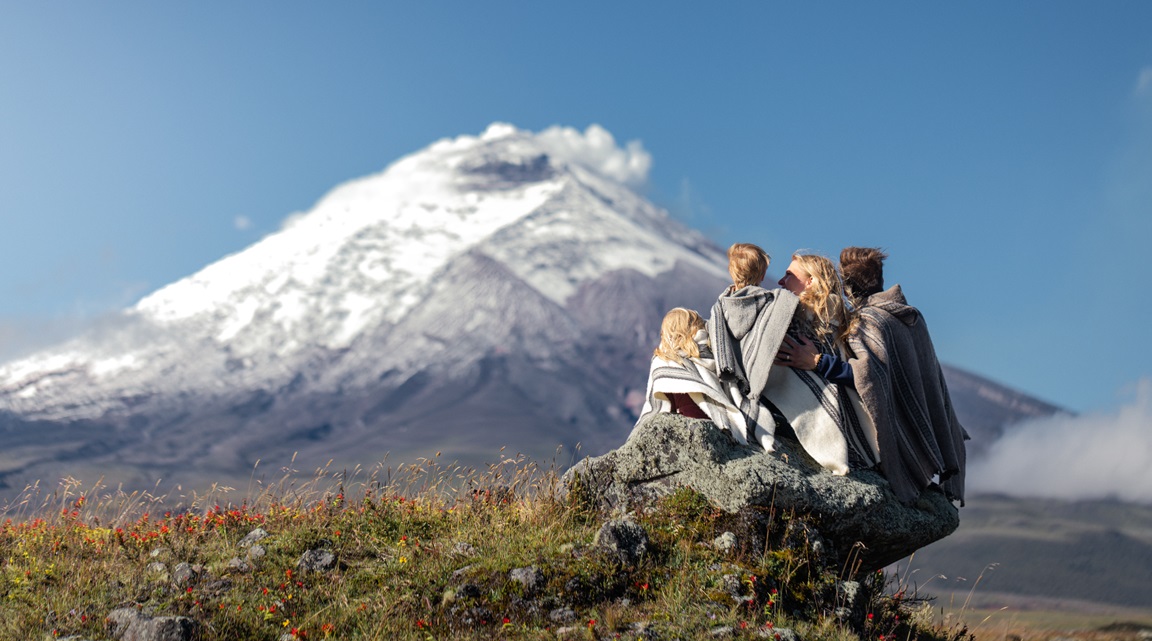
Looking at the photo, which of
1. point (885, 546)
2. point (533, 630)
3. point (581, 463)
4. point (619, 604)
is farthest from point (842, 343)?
point (533, 630)

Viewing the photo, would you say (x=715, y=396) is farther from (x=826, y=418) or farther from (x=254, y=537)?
(x=254, y=537)

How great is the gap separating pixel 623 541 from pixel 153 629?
12.1ft

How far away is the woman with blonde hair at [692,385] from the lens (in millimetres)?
9461

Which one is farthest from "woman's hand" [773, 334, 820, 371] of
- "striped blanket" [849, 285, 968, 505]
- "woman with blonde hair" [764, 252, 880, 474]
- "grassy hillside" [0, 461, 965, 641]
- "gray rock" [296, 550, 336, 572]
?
"gray rock" [296, 550, 336, 572]

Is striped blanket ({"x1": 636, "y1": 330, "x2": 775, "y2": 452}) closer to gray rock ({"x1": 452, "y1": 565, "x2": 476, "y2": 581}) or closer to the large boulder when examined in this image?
the large boulder

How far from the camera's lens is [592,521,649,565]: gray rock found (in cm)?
854

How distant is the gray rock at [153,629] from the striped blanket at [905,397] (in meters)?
5.91

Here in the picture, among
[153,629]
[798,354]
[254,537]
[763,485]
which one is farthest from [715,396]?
[153,629]

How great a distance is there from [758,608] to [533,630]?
5.72 ft

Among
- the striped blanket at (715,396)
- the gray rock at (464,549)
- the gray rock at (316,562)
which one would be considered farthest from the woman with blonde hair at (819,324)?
the gray rock at (316,562)

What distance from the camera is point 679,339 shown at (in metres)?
9.66

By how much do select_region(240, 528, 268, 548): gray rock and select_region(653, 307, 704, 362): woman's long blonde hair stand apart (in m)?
4.00

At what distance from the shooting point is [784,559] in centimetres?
861

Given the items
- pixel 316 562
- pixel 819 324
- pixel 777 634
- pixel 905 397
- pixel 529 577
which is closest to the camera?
pixel 777 634
